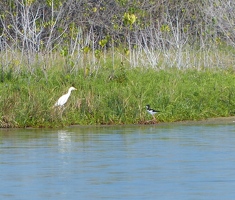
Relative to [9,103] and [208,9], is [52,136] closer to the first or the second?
[9,103]

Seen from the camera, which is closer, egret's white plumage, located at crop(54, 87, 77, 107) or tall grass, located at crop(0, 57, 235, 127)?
tall grass, located at crop(0, 57, 235, 127)

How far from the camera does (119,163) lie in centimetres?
1045

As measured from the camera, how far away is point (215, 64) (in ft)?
69.5

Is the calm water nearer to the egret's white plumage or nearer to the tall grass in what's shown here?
the tall grass

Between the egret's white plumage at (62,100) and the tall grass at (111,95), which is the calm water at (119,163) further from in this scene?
the egret's white plumage at (62,100)

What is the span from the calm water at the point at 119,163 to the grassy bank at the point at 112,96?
0.39 m

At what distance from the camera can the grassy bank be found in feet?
47.9

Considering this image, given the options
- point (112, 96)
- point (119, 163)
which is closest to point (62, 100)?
point (112, 96)

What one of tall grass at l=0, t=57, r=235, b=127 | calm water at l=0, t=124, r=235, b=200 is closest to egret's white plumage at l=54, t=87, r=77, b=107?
tall grass at l=0, t=57, r=235, b=127

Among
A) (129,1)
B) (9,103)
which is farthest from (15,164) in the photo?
(129,1)

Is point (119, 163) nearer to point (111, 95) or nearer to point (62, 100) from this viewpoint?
point (62, 100)

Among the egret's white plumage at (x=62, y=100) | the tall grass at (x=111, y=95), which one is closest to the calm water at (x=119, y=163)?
the tall grass at (x=111, y=95)

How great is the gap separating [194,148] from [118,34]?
13.9 m

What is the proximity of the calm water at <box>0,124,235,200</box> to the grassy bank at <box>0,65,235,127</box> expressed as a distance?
387mm
